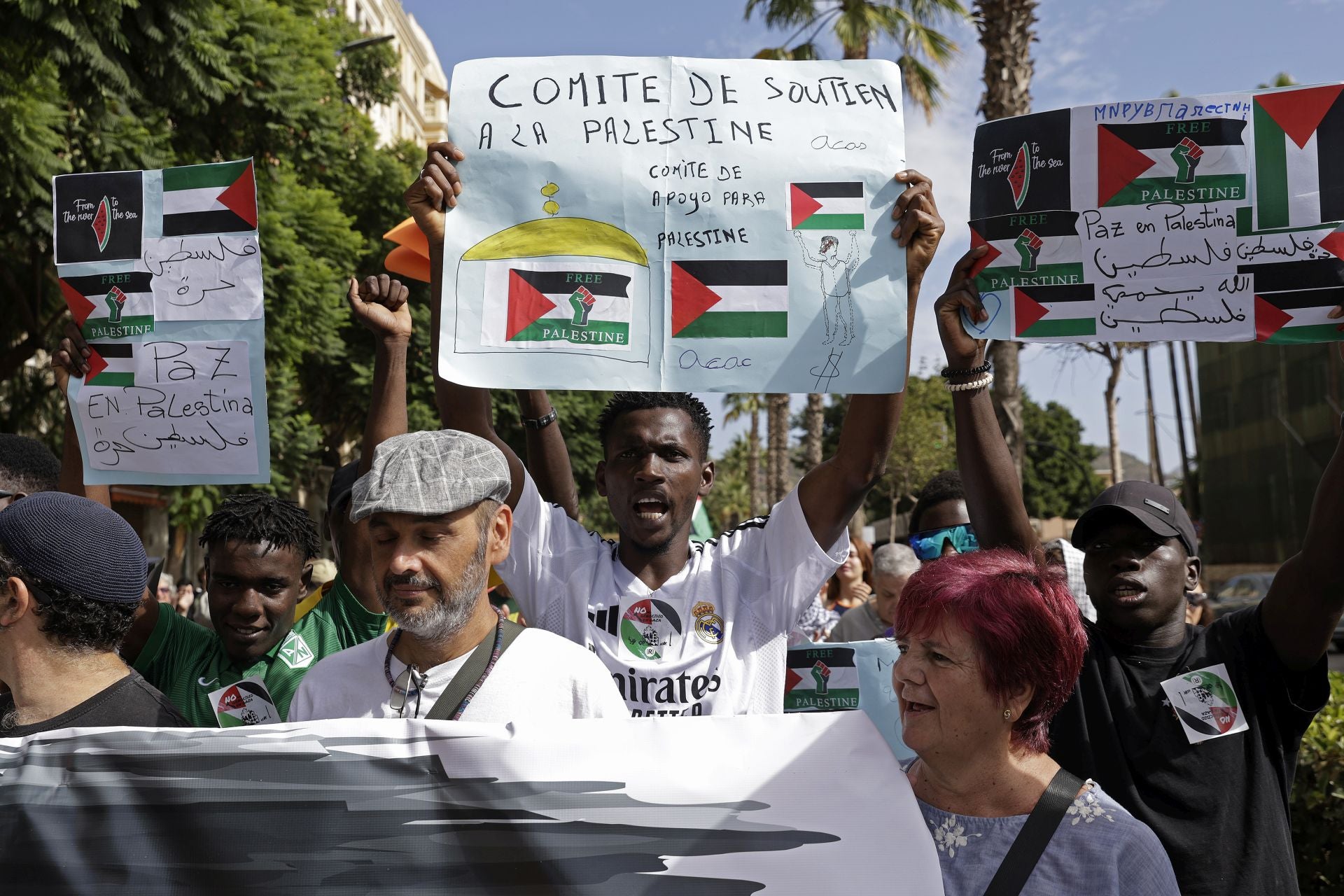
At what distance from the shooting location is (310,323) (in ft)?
53.2

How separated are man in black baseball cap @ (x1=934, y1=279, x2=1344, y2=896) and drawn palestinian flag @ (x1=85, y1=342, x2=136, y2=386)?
2536 mm

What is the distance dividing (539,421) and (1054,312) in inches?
63.5

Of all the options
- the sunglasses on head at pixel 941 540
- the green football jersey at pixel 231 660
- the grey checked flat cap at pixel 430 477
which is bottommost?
the green football jersey at pixel 231 660

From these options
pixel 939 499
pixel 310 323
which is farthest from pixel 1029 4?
pixel 310 323

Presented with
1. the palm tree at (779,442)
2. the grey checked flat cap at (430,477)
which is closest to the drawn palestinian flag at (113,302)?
the grey checked flat cap at (430,477)

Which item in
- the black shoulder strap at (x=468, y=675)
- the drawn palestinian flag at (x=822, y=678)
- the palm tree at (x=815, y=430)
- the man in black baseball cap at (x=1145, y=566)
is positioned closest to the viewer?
the black shoulder strap at (x=468, y=675)

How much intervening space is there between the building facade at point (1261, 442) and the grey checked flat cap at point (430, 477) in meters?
33.8

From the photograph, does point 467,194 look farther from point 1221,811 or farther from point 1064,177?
point 1221,811

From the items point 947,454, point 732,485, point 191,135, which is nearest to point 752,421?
point 947,454

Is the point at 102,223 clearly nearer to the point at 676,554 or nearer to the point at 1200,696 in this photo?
the point at 676,554

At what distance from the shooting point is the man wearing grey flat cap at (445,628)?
2.36 meters

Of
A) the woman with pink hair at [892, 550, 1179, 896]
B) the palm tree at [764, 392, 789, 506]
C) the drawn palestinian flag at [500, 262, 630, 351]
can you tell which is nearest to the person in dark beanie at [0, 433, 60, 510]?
the drawn palestinian flag at [500, 262, 630, 351]

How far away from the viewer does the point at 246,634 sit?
3.43m

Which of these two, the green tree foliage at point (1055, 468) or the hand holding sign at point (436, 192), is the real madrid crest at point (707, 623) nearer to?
the hand holding sign at point (436, 192)
